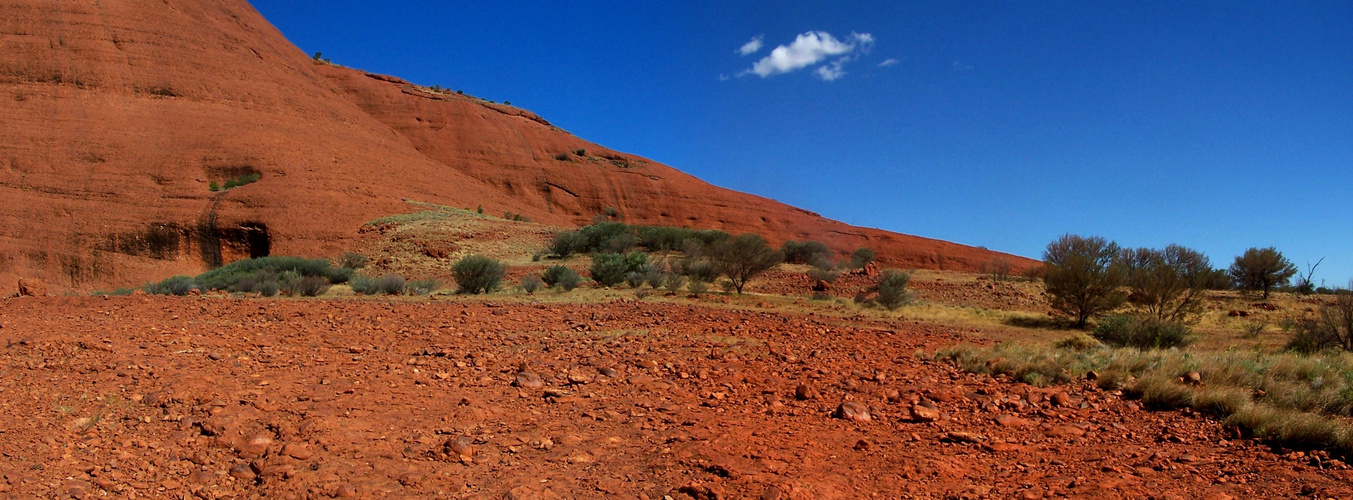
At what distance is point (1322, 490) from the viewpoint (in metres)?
4.27

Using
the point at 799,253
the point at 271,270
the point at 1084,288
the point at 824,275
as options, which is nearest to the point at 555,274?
the point at 271,270

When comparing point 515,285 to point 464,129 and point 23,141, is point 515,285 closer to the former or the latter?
point 23,141

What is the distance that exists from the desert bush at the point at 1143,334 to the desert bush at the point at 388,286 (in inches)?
574

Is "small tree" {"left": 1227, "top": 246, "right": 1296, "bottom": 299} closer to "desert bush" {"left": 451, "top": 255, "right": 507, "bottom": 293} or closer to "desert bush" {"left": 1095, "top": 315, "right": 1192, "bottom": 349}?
"desert bush" {"left": 1095, "top": 315, "right": 1192, "bottom": 349}

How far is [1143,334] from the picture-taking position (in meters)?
12.3

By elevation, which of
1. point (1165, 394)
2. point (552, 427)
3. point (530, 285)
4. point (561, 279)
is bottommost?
point (552, 427)

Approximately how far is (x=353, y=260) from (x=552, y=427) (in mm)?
23753

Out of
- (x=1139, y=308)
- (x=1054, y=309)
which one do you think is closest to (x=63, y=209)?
(x=1054, y=309)

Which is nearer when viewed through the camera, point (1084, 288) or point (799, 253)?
point (1084, 288)

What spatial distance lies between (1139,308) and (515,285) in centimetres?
1622

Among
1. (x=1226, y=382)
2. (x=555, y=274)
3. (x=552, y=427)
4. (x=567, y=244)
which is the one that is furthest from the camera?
(x=567, y=244)

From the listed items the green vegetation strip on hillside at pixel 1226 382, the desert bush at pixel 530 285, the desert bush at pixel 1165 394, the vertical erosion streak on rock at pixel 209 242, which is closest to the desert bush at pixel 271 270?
the vertical erosion streak on rock at pixel 209 242

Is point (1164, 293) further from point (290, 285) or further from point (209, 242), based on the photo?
point (209, 242)

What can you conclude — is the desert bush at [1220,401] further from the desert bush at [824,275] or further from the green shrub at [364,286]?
the desert bush at [824,275]
